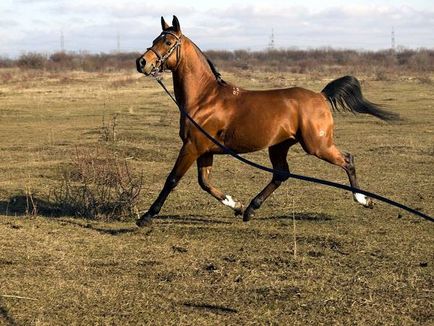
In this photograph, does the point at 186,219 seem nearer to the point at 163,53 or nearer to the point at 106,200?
the point at 106,200

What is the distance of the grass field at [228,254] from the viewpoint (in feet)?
14.9

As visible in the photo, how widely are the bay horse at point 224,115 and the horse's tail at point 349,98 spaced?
52 cm

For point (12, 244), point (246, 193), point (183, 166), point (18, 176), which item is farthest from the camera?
point (18, 176)

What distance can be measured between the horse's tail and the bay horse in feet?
1.70

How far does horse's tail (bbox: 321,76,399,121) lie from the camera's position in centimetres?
776

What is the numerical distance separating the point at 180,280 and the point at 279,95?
2.77m

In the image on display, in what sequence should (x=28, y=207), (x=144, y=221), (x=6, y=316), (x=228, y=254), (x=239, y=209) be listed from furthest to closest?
1. (x=28, y=207)
2. (x=239, y=209)
3. (x=144, y=221)
4. (x=228, y=254)
5. (x=6, y=316)

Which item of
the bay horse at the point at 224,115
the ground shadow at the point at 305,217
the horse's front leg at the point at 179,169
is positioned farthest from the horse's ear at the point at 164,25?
the ground shadow at the point at 305,217

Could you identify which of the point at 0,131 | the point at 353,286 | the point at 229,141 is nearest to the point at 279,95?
the point at 229,141

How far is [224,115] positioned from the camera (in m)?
6.93

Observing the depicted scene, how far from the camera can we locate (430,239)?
21.2ft

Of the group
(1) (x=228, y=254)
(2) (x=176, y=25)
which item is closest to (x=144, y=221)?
(1) (x=228, y=254)

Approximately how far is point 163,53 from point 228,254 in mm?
2206

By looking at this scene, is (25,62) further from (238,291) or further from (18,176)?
(238,291)
